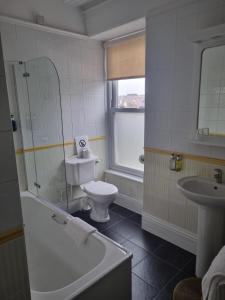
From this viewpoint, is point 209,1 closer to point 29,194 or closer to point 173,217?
point 173,217

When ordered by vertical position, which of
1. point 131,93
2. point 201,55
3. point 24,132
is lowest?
point 24,132

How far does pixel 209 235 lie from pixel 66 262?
1.25 meters

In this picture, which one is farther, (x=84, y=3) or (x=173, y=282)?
(x=84, y=3)

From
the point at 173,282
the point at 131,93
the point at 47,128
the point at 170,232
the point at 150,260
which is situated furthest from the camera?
the point at 131,93

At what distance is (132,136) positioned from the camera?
316 cm

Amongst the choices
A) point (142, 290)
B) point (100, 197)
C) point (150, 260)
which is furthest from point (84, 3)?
point (142, 290)

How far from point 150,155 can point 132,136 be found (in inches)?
28.9

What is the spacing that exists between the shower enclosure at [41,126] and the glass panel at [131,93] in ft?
3.25

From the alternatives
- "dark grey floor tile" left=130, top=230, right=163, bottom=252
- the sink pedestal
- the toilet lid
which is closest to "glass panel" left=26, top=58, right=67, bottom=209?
the toilet lid

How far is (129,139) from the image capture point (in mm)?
3215

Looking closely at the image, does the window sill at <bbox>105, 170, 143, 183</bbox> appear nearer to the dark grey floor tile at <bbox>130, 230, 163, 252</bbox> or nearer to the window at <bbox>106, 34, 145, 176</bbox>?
the window at <bbox>106, 34, 145, 176</bbox>

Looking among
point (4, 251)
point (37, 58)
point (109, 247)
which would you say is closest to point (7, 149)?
point (4, 251)

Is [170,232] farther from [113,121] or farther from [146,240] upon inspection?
[113,121]

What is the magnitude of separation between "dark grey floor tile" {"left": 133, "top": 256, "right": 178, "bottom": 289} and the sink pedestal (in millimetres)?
257
